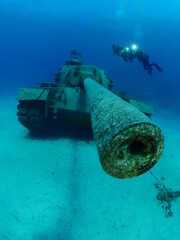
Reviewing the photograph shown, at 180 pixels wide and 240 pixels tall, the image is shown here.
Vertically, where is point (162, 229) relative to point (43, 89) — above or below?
below

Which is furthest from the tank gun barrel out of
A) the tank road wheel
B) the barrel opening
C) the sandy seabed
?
the tank road wheel

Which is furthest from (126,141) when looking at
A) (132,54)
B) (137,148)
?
(132,54)

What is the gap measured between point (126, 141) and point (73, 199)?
175 inches

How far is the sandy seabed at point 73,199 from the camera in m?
4.71

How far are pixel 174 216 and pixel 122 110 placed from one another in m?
4.51

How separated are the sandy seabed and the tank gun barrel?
141 inches

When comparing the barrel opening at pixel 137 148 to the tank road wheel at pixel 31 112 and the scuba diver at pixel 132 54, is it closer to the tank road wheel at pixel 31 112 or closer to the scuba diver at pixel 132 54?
the tank road wheel at pixel 31 112

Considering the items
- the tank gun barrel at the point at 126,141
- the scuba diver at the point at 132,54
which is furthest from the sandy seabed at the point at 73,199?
the scuba diver at the point at 132,54

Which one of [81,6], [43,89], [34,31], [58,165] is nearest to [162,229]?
[58,165]

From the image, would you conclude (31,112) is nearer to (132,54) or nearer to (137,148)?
(132,54)

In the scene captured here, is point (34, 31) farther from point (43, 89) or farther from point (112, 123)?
point (112, 123)

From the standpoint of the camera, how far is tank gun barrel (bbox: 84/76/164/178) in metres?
1.40

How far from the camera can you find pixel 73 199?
5.55 metres

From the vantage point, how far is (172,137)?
1147 centimetres
